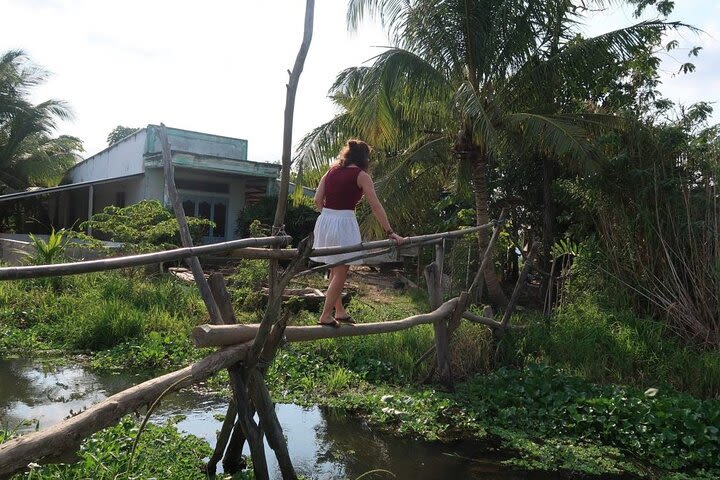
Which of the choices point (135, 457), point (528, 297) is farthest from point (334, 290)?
point (528, 297)

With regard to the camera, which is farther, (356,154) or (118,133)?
(118,133)

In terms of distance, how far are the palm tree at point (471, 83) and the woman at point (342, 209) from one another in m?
4.38

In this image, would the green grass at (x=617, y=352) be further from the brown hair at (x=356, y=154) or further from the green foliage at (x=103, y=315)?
the green foliage at (x=103, y=315)

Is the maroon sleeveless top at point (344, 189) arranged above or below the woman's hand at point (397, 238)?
above

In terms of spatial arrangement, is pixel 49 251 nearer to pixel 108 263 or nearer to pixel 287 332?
pixel 287 332

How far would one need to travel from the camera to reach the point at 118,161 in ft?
58.9

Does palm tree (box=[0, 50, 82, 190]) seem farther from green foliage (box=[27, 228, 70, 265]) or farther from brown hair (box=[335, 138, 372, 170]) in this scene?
brown hair (box=[335, 138, 372, 170])

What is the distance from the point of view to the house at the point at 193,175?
50.9 feet

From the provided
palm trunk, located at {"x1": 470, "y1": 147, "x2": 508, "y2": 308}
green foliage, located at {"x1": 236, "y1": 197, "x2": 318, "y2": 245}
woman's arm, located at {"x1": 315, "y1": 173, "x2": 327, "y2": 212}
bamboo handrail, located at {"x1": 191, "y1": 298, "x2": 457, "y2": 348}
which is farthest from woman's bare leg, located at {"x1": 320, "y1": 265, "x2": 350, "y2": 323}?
green foliage, located at {"x1": 236, "y1": 197, "x2": 318, "y2": 245}

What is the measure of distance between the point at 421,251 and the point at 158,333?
7.09 metres

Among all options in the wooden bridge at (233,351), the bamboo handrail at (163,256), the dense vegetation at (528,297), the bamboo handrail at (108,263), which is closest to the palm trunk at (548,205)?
the dense vegetation at (528,297)

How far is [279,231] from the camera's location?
11.1 feet

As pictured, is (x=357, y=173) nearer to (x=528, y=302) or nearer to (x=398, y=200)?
(x=398, y=200)

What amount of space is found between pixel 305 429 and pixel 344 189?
2.21 meters
